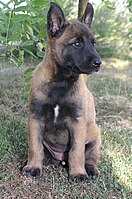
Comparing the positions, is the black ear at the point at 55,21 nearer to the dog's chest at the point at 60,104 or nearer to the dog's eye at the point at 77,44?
the dog's eye at the point at 77,44

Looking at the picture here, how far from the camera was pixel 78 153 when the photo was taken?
3.15 metres

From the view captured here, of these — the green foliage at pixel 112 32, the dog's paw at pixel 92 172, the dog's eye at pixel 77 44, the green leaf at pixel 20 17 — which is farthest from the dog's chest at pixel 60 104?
the green foliage at pixel 112 32

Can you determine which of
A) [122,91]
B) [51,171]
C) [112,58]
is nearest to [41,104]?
[51,171]

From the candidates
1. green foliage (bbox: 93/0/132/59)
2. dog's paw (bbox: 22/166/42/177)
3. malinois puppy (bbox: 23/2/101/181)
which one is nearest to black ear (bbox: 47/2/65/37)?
malinois puppy (bbox: 23/2/101/181)

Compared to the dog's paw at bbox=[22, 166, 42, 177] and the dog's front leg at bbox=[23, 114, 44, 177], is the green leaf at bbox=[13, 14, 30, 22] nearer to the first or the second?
the dog's front leg at bbox=[23, 114, 44, 177]

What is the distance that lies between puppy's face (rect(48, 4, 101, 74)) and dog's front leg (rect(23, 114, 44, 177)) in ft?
1.69

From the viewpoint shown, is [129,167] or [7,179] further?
[129,167]

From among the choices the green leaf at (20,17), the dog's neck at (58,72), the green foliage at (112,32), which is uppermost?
the green leaf at (20,17)

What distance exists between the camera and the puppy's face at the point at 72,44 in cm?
292

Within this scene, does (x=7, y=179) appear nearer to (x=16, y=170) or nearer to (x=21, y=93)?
(x=16, y=170)

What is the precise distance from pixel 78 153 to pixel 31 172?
41cm

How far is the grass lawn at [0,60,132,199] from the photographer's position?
9.83 feet

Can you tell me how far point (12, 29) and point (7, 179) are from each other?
1.20 m

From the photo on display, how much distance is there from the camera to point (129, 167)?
341 cm
